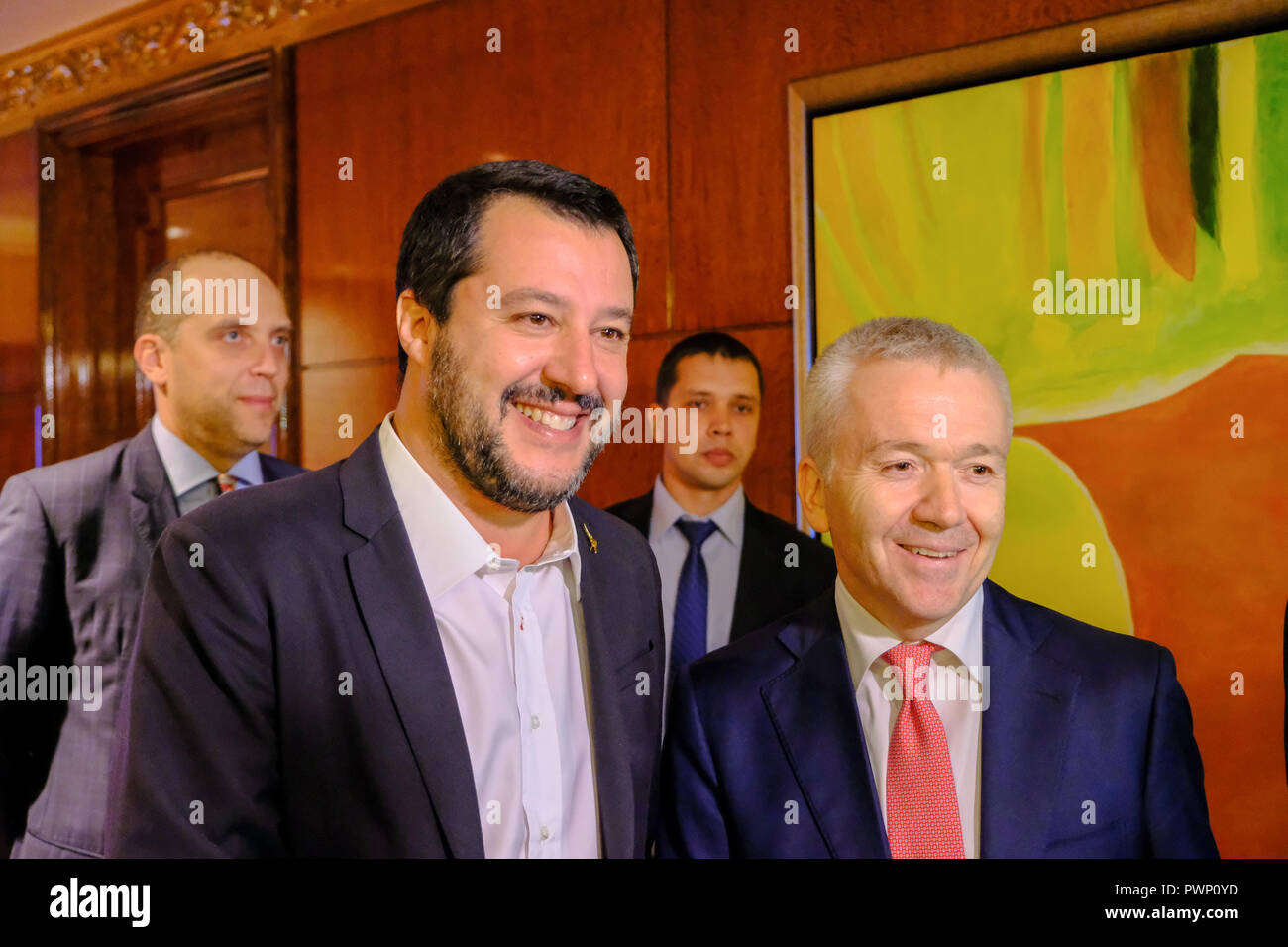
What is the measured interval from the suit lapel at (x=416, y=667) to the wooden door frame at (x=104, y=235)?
96 centimetres

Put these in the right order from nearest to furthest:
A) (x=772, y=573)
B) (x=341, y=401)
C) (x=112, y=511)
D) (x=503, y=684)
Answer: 1. (x=503, y=684)
2. (x=772, y=573)
3. (x=112, y=511)
4. (x=341, y=401)

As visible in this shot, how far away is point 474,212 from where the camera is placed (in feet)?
4.95

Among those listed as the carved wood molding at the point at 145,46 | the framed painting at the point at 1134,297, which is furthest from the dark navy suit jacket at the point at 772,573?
the carved wood molding at the point at 145,46

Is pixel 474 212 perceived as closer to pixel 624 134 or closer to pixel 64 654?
pixel 624 134

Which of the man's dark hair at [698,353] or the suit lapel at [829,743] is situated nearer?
the suit lapel at [829,743]

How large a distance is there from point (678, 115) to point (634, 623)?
41.7 inches

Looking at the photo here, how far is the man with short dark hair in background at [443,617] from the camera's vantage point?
1.33m

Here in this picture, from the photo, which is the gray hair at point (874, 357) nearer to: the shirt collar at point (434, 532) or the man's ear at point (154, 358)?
the shirt collar at point (434, 532)

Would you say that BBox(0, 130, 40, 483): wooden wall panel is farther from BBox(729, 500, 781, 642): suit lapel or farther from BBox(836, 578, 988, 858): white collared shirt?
BBox(836, 578, 988, 858): white collared shirt

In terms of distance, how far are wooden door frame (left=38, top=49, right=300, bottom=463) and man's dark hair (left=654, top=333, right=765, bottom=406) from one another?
34.7 inches

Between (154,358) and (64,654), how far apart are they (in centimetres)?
69

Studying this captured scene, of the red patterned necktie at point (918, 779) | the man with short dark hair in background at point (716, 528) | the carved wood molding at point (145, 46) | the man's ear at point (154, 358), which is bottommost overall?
the red patterned necktie at point (918, 779)

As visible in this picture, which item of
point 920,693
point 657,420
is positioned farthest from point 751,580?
point 920,693

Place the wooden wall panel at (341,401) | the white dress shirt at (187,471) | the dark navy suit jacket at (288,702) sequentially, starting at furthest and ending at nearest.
A: the wooden wall panel at (341,401), the white dress shirt at (187,471), the dark navy suit jacket at (288,702)
